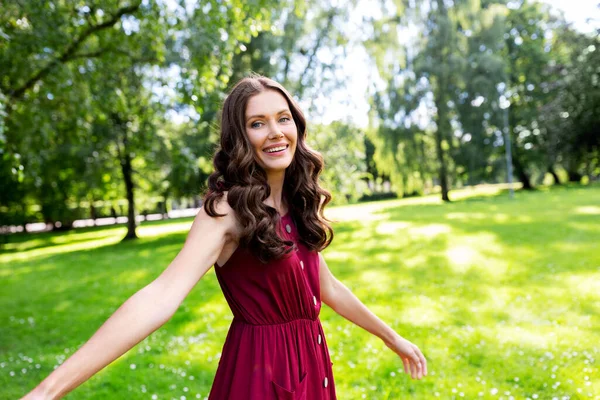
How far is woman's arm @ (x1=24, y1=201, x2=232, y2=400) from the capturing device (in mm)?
1220

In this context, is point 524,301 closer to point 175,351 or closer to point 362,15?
point 175,351

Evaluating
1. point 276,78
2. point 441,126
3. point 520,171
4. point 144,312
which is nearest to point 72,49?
point 144,312

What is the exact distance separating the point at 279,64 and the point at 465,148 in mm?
15883

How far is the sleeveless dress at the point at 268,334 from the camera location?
5.63ft

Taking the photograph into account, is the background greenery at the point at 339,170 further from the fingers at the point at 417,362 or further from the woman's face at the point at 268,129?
the fingers at the point at 417,362

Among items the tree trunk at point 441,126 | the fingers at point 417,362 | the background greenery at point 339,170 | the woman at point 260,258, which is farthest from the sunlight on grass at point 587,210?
the woman at point 260,258

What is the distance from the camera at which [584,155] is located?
97.8 ft

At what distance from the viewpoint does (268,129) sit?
1.81m

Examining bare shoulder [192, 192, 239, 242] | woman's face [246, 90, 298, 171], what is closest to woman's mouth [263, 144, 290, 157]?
woman's face [246, 90, 298, 171]

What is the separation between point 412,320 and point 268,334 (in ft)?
19.3

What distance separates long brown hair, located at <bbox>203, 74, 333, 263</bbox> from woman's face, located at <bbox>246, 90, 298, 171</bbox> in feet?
0.08

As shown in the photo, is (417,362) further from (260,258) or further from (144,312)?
(144,312)

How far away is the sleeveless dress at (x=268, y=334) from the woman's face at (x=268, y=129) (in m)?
0.26

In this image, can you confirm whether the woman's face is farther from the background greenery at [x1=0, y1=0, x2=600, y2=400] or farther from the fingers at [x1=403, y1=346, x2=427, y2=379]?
the fingers at [x1=403, y1=346, x2=427, y2=379]
